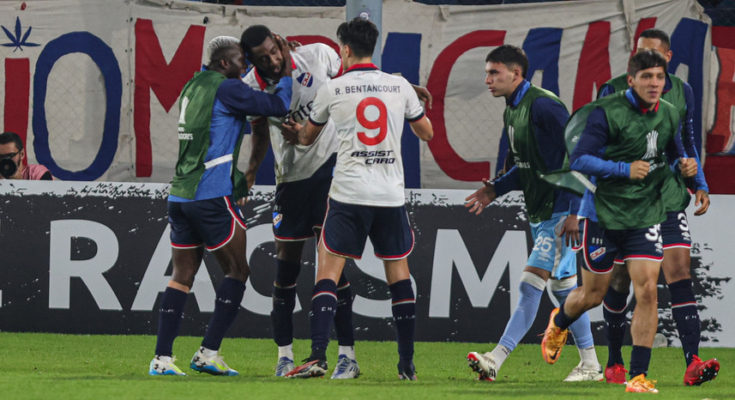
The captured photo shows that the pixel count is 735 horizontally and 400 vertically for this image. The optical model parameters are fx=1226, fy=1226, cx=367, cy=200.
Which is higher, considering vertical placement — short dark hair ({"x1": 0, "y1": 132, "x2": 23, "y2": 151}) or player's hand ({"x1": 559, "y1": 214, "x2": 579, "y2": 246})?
short dark hair ({"x1": 0, "y1": 132, "x2": 23, "y2": 151})

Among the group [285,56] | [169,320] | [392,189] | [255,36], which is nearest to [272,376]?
[169,320]

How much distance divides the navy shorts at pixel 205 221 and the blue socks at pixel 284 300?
0.42m

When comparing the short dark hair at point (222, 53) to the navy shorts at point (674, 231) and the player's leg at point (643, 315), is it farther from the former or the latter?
the navy shorts at point (674, 231)

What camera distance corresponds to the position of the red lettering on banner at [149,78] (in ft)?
35.0

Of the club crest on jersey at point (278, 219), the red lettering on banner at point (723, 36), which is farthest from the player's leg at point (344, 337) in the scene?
the red lettering on banner at point (723, 36)

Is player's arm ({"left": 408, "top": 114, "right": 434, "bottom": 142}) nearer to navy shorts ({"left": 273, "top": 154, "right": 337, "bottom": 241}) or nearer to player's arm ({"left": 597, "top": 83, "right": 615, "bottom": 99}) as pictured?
navy shorts ({"left": 273, "top": 154, "right": 337, "bottom": 241})

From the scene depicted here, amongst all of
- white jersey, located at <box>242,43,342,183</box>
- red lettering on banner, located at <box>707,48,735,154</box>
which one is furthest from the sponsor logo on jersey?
red lettering on banner, located at <box>707,48,735,154</box>

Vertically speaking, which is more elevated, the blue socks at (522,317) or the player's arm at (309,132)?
the player's arm at (309,132)

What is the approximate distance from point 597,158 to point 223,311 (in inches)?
87.6

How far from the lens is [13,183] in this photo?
9.26m

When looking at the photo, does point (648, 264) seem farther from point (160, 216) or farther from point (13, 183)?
point (13, 183)

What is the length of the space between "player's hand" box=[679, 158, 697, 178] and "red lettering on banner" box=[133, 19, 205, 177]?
5285 millimetres

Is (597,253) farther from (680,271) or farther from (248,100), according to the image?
(248,100)

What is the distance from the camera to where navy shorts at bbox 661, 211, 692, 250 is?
6836mm
